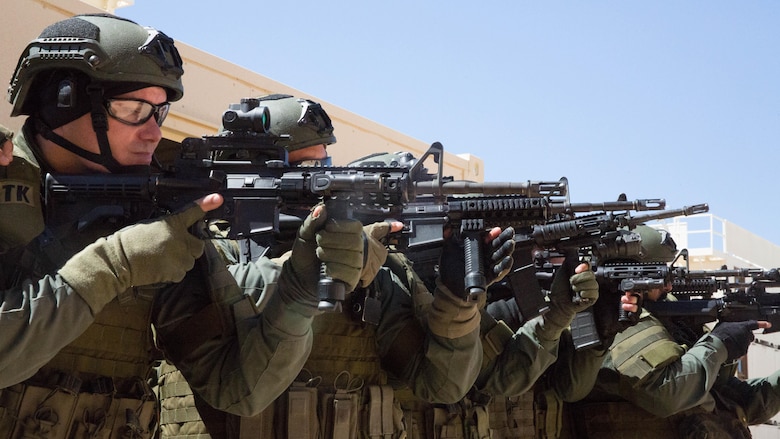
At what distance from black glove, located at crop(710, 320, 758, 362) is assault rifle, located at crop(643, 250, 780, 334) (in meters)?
0.25

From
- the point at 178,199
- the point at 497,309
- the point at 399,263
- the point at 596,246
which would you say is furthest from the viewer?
the point at 497,309

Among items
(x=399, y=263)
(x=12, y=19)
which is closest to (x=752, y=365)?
(x=399, y=263)

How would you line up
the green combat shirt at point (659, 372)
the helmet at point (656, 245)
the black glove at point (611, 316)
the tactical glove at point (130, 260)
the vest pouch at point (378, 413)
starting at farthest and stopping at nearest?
1. the helmet at point (656, 245)
2. the green combat shirt at point (659, 372)
3. the black glove at point (611, 316)
4. the vest pouch at point (378, 413)
5. the tactical glove at point (130, 260)

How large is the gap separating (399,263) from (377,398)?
0.88m

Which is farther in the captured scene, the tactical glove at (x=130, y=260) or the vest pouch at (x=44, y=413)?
the vest pouch at (x=44, y=413)

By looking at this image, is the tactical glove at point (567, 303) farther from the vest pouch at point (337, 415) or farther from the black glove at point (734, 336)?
the black glove at point (734, 336)

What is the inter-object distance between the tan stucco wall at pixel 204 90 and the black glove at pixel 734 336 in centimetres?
362

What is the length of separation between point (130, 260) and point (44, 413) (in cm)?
80

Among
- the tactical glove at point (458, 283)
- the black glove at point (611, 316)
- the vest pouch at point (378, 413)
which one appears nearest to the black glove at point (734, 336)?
the black glove at point (611, 316)

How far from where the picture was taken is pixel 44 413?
370 cm

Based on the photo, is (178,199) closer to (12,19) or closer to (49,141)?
(49,141)

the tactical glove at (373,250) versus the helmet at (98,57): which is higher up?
the helmet at (98,57)

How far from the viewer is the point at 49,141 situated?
396 cm

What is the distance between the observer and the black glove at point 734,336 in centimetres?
779
